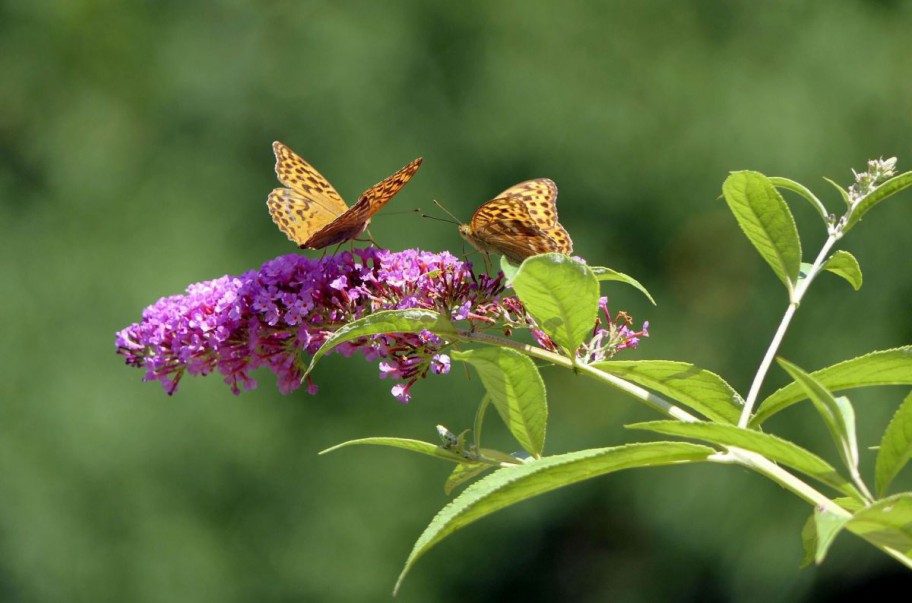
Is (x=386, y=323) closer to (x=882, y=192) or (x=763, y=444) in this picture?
(x=763, y=444)

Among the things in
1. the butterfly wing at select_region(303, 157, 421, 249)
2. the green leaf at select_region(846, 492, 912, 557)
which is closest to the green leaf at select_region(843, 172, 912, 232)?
the green leaf at select_region(846, 492, 912, 557)

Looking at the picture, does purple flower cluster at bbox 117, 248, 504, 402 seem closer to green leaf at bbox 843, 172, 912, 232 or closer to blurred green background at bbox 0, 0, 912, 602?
green leaf at bbox 843, 172, 912, 232

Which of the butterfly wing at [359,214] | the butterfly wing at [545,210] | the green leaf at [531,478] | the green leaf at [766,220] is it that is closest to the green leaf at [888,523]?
the green leaf at [531,478]

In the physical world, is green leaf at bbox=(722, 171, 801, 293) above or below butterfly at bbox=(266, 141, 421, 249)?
above

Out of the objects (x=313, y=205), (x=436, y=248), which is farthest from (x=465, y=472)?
(x=436, y=248)

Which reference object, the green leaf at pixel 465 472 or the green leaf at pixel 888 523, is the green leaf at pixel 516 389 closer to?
the green leaf at pixel 465 472
